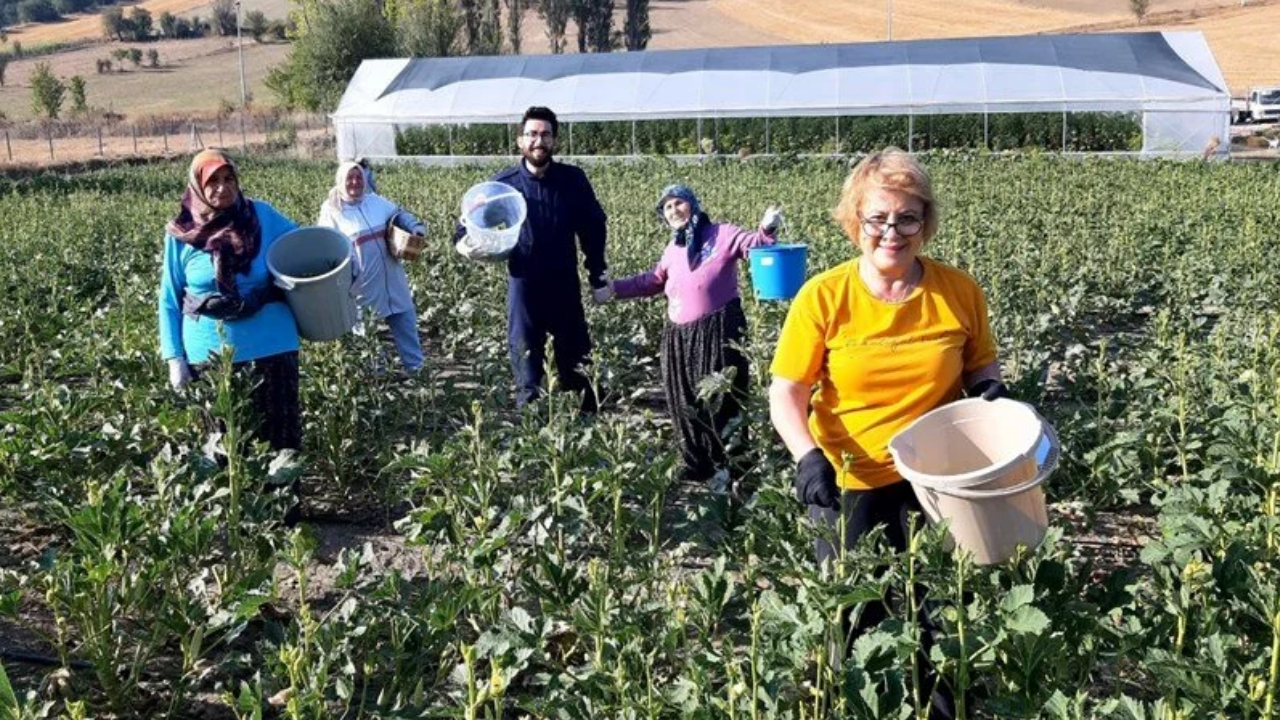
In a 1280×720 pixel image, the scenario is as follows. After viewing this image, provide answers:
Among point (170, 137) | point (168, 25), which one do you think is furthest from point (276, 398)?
point (168, 25)

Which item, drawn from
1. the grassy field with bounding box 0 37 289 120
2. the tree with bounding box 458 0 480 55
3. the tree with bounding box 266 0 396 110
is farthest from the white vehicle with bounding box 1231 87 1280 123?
the grassy field with bounding box 0 37 289 120

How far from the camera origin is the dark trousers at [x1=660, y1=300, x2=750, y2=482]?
4738 millimetres

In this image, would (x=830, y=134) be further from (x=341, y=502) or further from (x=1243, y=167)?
(x=341, y=502)

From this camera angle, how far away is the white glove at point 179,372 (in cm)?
405

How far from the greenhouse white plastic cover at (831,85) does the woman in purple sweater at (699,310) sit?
1842 cm

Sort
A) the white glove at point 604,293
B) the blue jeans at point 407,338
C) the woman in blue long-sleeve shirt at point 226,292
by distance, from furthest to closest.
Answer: the blue jeans at point 407,338, the white glove at point 604,293, the woman in blue long-sleeve shirt at point 226,292

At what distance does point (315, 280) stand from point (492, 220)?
1296 mm

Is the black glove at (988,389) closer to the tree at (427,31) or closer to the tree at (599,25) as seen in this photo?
the tree at (427,31)

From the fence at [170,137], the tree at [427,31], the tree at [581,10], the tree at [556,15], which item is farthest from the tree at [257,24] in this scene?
the tree at [427,31]

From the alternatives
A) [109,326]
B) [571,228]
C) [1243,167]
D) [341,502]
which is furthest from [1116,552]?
[1243,167]

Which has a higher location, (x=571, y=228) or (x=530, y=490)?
(x=571, y=228)

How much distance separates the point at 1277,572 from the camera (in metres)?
2.75

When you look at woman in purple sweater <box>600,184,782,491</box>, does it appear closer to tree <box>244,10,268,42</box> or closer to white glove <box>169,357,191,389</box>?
white glove <box>169,357,191,389</box>

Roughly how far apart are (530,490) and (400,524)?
2.75 ft
